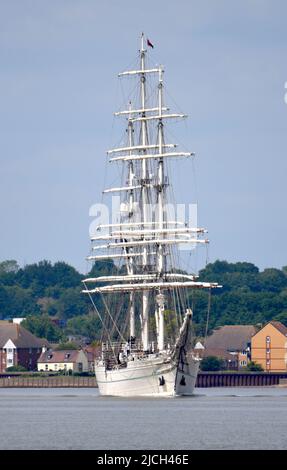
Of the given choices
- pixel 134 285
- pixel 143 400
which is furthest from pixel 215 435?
pixel 134 285

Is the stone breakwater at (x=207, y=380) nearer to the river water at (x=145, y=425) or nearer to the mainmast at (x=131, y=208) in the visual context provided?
the mainmast at (x=131, y=208)

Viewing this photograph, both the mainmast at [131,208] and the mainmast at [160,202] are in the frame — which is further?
the mainmast at [131,208]

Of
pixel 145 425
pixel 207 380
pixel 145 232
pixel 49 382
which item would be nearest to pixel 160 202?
pixel 145 232

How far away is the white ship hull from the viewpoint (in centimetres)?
12050

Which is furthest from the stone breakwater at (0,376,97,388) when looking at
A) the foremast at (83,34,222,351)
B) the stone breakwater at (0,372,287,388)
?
the foremast at (83,34,222,351)

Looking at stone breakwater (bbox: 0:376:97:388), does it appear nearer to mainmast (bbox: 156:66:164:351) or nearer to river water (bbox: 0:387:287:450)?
mainmast (bbox: 156:66:164:351)

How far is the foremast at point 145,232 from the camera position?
12825 centimetres

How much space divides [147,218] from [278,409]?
30.4m

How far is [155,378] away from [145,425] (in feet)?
112

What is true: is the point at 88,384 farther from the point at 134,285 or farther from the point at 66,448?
the point at 66,448

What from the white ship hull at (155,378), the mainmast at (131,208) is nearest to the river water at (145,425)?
the white ship hull at (155,378)

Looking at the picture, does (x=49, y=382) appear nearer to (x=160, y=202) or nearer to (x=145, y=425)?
(x=160, y=202)

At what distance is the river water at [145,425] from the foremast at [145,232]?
1165 cm

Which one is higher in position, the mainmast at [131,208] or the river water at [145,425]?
the mainmast at [131,208]
